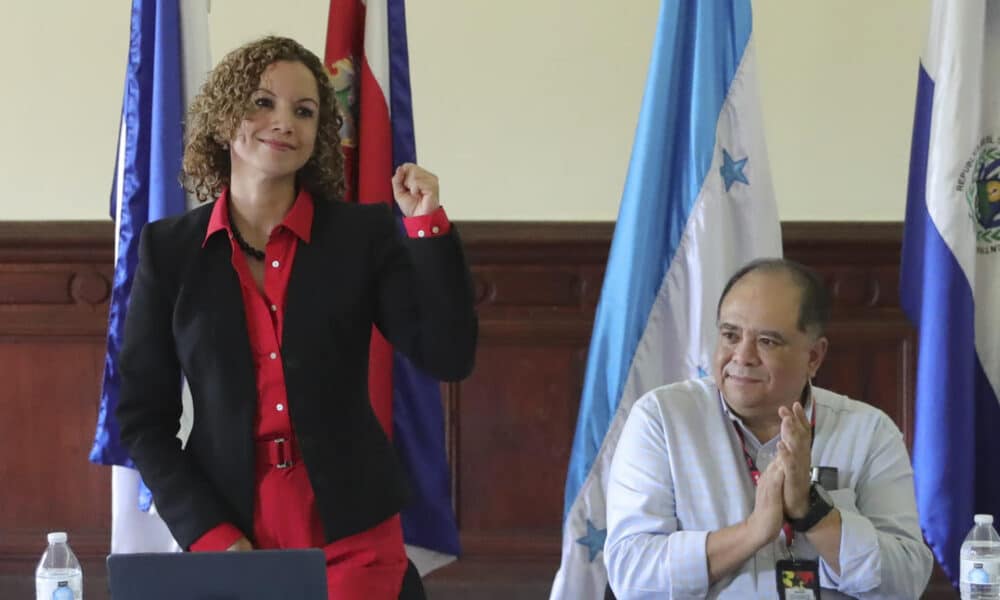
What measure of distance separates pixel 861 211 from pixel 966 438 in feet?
5.38

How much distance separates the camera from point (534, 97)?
4.70 metres

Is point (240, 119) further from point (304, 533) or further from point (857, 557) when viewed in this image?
point (857, 557)

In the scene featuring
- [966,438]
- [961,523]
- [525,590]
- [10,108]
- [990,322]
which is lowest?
[525,590]

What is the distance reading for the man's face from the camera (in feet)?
7.39

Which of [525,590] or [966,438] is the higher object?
[966,438]

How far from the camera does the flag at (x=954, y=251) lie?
3.19 m

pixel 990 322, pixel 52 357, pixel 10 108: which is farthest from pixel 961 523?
pixel 10 108

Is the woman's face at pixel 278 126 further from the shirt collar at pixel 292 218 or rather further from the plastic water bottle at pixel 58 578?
the plastic water bottle at pixel 58 578

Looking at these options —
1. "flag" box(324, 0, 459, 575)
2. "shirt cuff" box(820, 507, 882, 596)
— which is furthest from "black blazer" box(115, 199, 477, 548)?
"flag" box(324, 0, 459, 575)

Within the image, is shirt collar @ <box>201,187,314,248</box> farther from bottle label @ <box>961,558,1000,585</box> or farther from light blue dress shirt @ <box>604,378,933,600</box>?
bottle label @ <box>961,558,1000,585</box>

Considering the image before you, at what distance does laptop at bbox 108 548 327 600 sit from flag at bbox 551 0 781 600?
169 cm

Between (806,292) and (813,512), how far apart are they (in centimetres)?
44

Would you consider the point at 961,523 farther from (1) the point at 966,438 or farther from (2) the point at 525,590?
(2) the point at 525,590

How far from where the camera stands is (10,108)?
4.75m
